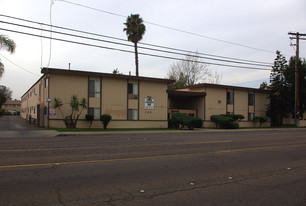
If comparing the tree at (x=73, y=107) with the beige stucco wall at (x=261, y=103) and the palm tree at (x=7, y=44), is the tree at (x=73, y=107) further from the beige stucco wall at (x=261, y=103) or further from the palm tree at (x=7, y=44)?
the beige stucco wall at (x=261, y=103)

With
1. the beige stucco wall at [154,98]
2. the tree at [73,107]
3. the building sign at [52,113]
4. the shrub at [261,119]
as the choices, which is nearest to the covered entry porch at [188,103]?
the beige stucco wall at [154,98]

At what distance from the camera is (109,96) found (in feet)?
94.4

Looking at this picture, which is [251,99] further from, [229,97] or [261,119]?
[229,97]

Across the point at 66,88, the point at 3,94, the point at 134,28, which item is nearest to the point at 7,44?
the point at 66,88

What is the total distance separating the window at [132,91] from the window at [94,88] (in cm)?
353

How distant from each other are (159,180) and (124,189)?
45.5 inches

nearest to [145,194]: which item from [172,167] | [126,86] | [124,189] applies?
[124,189]

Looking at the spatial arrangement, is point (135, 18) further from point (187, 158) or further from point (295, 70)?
point (187, 158)

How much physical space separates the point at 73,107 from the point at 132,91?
7.15 metres

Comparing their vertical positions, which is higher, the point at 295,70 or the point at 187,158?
the point at 295,70

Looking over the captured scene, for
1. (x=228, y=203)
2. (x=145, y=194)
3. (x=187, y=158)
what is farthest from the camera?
(x=187, y=158)

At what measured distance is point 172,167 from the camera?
823 centimetres

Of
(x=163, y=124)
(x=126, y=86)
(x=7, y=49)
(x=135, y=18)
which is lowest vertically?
(x=163, y=124)

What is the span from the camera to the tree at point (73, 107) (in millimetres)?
25562
